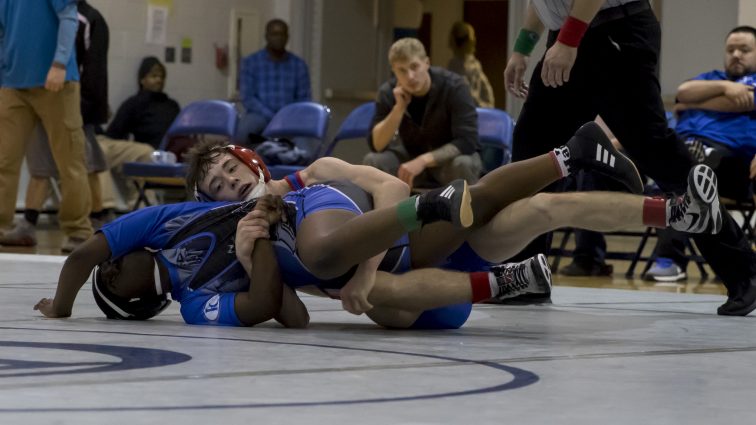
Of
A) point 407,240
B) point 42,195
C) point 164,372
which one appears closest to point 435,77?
point 42,195

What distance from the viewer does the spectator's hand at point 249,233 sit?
132 inches

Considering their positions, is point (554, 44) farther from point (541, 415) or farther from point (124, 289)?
point (541, 415)

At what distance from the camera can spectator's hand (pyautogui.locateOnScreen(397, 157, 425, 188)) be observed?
693cm

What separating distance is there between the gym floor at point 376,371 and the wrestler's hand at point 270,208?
0.27 metres

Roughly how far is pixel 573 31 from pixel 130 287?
4.40 feet

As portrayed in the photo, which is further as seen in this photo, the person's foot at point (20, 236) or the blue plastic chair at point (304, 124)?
the blue plastic chair at point (304, 124)

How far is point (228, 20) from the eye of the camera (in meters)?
12.0

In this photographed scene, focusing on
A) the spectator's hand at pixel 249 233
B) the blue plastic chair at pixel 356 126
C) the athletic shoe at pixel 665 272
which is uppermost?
the spectator's hand at pixel 249 233

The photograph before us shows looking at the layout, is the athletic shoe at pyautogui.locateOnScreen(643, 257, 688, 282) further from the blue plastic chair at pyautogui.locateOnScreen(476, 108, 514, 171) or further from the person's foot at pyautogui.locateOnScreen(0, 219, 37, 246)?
the person's foot at pyautogui.locateOnScreen(0, 219, 37, 246)

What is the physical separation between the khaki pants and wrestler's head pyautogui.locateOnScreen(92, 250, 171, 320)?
11.3ft

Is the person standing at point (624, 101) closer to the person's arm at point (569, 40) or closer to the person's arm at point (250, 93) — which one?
the person's arm at point (569, 40)

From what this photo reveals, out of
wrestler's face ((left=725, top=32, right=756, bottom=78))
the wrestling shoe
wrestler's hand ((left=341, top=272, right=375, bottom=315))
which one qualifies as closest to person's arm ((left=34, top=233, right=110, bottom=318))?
wrestler's hand ((left=341, top=272, right=375, bottom=315))

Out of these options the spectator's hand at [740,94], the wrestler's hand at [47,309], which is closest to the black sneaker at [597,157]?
the wrestler's hand at [47,309]

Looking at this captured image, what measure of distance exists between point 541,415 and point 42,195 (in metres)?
6.54
